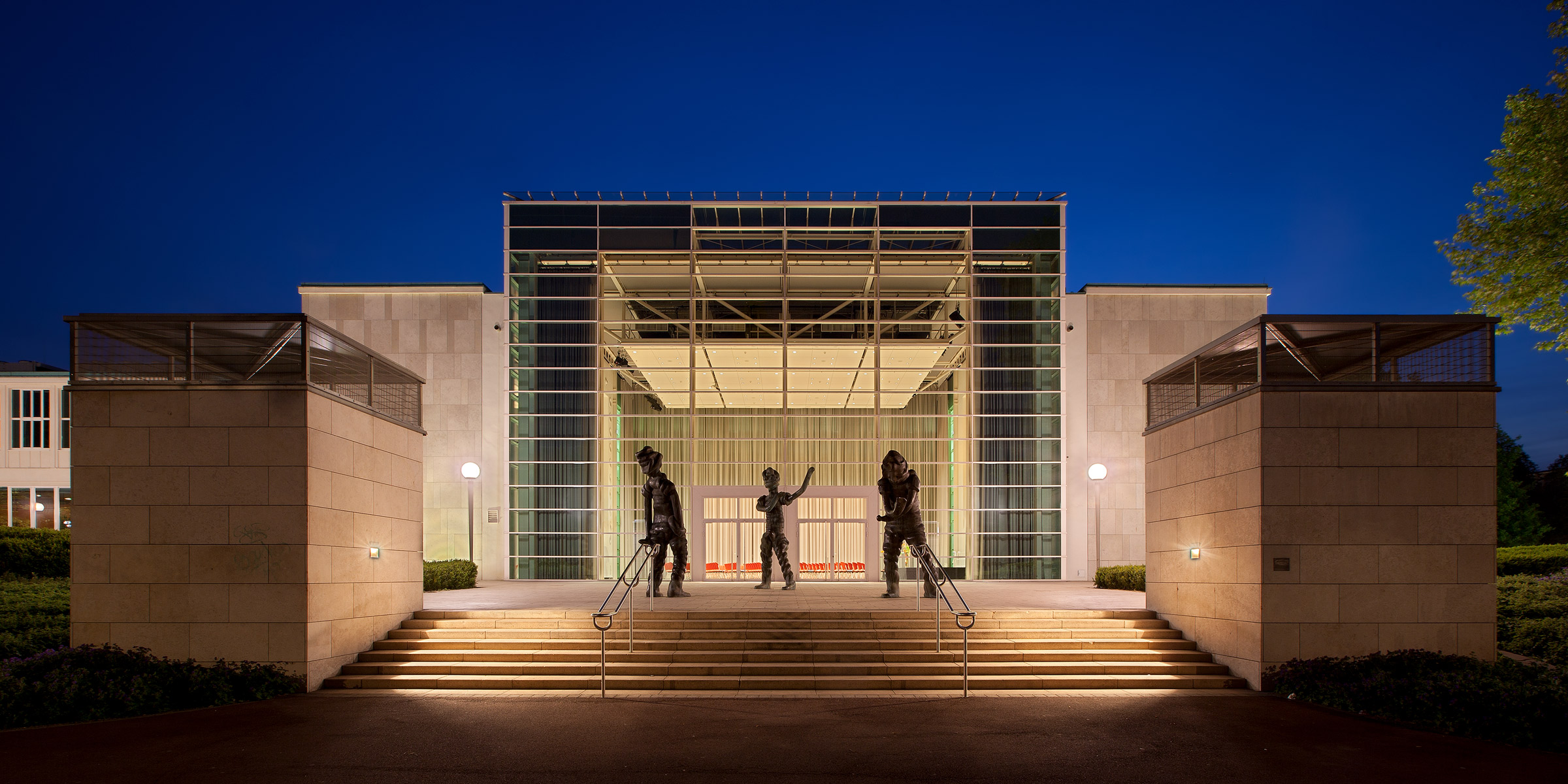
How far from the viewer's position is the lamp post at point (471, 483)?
25.0 metres

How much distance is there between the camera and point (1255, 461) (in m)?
11.8

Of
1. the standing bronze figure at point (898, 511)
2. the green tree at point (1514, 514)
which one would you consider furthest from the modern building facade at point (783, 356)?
the green tree at point (1514, 514)

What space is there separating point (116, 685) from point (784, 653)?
7444 millimetres

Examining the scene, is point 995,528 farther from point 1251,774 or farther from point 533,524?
point 1251,774

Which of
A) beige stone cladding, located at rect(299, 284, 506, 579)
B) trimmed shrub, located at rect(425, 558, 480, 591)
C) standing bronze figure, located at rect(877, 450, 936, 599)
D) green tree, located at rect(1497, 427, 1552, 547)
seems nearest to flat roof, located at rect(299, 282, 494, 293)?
beige stone cladding, located at rect(299, 284, 506, 579)

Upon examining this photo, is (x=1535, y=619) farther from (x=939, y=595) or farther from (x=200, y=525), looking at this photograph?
(x=200, y=525)

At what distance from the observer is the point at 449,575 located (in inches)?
878

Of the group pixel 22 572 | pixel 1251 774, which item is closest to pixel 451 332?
pixel 22 572

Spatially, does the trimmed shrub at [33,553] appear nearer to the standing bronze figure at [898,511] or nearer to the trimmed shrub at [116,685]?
the trimmed shrub at [116,685]

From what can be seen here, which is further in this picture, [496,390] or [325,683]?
[496,390]

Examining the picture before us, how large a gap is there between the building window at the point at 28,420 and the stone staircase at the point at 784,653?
24.4 meters

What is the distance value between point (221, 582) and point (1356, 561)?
43.7 ft

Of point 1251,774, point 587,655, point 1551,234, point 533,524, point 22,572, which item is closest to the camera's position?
point 1251,774

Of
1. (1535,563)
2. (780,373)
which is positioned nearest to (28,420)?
(780,373)
